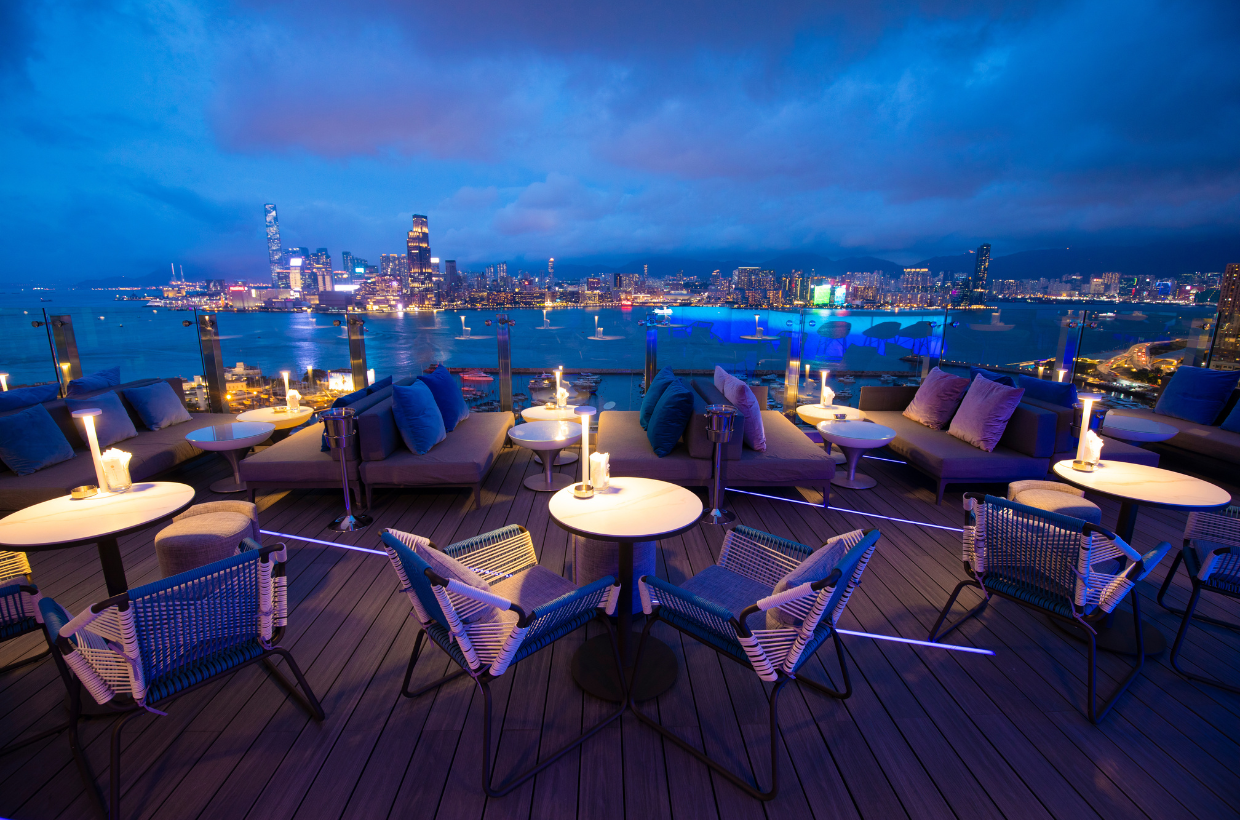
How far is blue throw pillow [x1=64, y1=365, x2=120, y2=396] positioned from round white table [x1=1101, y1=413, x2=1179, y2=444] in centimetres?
969

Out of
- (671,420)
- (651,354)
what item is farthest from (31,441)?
(651,354)

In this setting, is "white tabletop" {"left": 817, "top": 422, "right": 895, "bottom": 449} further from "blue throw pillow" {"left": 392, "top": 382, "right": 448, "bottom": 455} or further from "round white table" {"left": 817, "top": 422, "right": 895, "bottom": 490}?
"blue throw pillow" {"left": 392, "top": 382, "right": 448, "bottom": 455}

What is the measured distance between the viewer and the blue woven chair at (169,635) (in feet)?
4.17

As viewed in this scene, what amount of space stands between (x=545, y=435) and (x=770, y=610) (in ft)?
8.93

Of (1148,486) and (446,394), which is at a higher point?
(446,394)

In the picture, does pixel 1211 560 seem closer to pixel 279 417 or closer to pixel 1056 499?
pixel 1056 499

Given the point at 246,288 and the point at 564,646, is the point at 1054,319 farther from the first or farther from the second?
the point at 246,288

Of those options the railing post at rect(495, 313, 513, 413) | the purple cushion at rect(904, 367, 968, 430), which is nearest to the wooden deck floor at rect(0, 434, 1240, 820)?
the purple cushion at rect(904, 367, 968, 430)

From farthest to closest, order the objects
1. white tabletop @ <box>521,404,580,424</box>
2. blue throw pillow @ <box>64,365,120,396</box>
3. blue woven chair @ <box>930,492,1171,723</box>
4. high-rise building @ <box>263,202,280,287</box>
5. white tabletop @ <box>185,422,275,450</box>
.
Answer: high-rise building @ <box>263,202,280,287</box>
white tabletop @ <box>521,404,580,424</box>
blue throw pillow @ <box>64,365,120,396</box>
white tabletop @ <box>185,422,275,450</box>
blue woven chair @ <box>930,492,1171,723</box>

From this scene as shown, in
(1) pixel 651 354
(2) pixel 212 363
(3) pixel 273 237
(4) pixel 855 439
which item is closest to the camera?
(4) pixel 855 439

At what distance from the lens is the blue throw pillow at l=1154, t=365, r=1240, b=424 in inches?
186

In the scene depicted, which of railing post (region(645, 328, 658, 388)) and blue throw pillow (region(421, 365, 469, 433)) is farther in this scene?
railing post (region(645, 328, 658, 388))

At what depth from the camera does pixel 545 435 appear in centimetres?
405

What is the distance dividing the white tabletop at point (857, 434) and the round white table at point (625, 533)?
2436 millimetres
